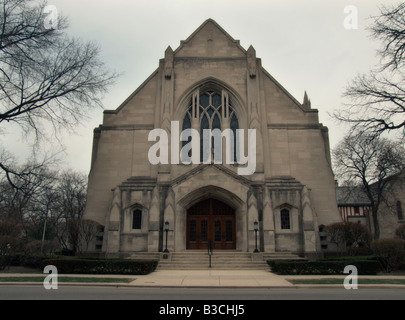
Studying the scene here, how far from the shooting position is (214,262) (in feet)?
69.9

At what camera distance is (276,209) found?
83.7ft

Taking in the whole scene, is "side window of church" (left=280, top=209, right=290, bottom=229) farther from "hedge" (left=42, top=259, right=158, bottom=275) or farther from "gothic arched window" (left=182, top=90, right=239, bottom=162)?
"hedge" (left=42, top=259, right=158, bottom=275)

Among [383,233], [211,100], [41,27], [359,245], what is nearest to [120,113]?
[211,100]

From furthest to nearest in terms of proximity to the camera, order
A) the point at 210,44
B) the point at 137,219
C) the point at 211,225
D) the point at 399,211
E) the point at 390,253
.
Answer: the point at 399,211 → the point at 210,44 → the point at 211,225 → the point at 137,219 → the point at 390,253

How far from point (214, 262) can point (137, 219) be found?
7466mm

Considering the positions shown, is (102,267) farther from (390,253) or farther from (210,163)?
(390,253)

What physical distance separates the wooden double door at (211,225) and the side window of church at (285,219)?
3761mm

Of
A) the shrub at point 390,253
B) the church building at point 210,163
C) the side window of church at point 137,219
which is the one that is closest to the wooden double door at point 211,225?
the church building at point 210,163

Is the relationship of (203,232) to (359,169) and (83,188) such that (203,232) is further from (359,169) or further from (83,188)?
(83,188)

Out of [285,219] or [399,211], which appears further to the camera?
[399,211]

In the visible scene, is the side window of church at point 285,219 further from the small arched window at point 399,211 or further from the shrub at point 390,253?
the small arched window at point 399,211

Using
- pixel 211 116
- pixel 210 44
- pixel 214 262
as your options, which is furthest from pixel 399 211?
pixel 214 262

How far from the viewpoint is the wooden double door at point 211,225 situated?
26281mm

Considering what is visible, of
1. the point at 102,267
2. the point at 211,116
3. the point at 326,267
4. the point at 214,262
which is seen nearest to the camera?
the point at 326,267
